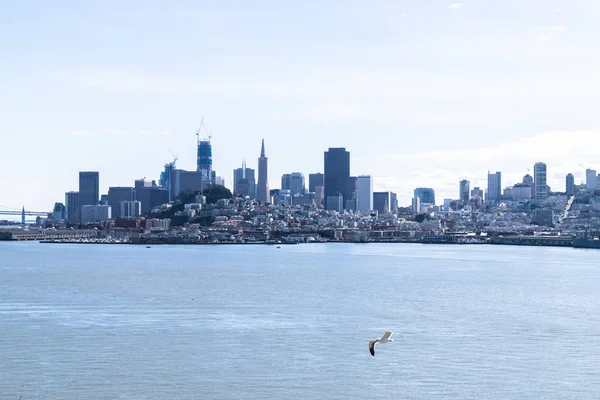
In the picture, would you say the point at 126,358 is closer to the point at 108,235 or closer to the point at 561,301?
the point at 561,301

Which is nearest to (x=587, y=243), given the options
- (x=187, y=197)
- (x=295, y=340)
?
(x=187, y=197)

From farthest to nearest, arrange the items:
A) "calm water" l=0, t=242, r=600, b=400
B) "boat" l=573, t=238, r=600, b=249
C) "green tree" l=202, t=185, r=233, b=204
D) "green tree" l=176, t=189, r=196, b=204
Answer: "green tree" l=202, t=185, r=233, b=204, "green tree" l=176, t=189, r=196, b=204, "boat" l=573, t=238, r=600, b=249, "calm water" l=0, t=242, r=600, b=400

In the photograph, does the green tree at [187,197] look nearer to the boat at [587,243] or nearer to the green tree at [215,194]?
the green tree at [215,194]

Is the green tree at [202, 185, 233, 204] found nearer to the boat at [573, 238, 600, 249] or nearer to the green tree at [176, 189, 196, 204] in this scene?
the green tree at [176, 189, 196, 204]

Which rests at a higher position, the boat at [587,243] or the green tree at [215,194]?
the green tree at [215,194]

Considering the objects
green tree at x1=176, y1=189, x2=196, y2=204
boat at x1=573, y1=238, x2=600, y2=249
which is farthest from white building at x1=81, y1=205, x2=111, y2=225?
boat at x1=573, y1=238, x2=600, y2=249

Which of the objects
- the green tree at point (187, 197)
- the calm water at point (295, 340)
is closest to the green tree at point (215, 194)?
the green tree at point (187, 197)

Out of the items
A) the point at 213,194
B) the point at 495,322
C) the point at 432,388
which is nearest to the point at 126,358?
the point at 432,388
